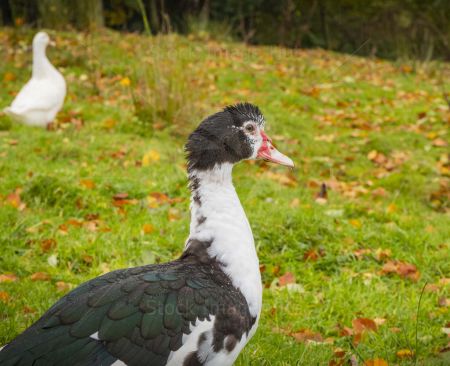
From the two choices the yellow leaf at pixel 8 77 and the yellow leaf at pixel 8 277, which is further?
the yellow leaf at pixel 8 77

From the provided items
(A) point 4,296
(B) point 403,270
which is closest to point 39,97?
(A) point 4,296

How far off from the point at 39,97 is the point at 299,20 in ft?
29.8

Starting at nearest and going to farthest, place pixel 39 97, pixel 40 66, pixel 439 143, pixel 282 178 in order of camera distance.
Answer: pixel 282 178
pixel 39 97
pixel 40 66
pixel 439 143

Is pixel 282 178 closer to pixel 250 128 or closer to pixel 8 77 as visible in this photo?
pixel 250 128

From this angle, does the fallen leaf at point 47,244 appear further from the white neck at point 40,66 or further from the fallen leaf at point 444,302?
the white neck at point 40,66

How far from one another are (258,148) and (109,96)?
5.92 meters

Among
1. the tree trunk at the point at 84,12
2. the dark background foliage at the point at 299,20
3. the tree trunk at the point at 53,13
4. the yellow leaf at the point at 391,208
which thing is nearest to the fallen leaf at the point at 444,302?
the yellow leaf at the point at 391,208

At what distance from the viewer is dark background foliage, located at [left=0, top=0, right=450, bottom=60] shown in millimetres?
12789

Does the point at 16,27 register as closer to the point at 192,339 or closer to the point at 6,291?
the point at 6,291

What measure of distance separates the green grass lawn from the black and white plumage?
0.73 meters

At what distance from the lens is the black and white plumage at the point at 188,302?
2.12m

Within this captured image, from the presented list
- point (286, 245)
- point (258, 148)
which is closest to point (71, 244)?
point (286, 245)

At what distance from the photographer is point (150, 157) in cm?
597

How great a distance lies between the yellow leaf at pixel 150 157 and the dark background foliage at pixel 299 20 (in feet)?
23.3
